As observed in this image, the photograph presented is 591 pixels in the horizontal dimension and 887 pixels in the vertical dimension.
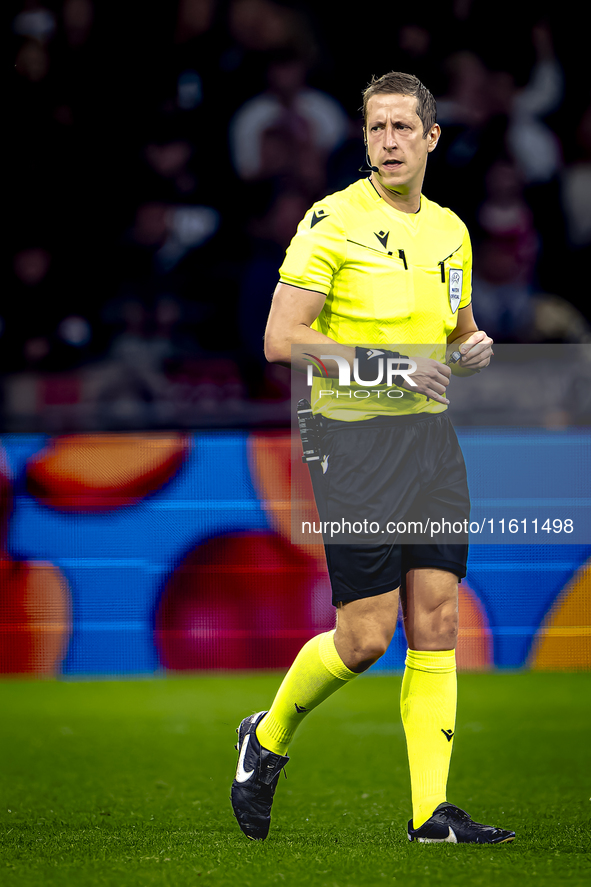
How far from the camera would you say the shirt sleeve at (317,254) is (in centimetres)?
233

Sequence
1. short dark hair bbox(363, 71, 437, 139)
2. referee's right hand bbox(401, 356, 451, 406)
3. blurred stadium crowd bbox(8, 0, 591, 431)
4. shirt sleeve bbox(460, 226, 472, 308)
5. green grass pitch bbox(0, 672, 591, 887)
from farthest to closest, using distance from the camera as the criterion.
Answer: blurred stadium crowd bbox(8, 0, 591, 431) → shirt sleeve bbox(460, 226, 472, 308) → short dark hair bbox(363, 71, 437, 139) → referee's right hand bbox(401, 356, 451, 406) → green grass pitch bbox(0, 672, 591, 887)

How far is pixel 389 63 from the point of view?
248 inches

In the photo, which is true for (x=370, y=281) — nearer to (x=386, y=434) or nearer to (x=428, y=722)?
(x=386, y=434)

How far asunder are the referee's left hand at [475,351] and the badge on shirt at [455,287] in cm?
13

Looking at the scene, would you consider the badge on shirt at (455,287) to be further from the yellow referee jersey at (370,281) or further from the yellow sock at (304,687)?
the yellow sock at (304,687)

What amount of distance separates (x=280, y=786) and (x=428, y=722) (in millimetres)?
905

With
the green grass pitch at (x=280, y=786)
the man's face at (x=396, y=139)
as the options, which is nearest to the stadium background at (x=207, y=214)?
the green grass pitch at (x=280, y=786)

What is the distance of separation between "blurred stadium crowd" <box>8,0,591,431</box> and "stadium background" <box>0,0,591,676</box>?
0.04 ft

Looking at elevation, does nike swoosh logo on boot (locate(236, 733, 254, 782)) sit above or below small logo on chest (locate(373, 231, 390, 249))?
below

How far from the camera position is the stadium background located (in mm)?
4602

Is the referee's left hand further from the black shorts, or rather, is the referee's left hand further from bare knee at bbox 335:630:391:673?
bare knee at bbox 335:630:391:673

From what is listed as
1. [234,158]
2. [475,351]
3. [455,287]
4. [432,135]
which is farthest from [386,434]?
[234,158]

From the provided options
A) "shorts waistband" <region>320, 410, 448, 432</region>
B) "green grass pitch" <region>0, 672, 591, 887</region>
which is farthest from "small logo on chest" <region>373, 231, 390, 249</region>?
"green grass pitch" <region>0, 672, 591, 887</region>

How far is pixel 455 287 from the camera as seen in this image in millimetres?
2527
